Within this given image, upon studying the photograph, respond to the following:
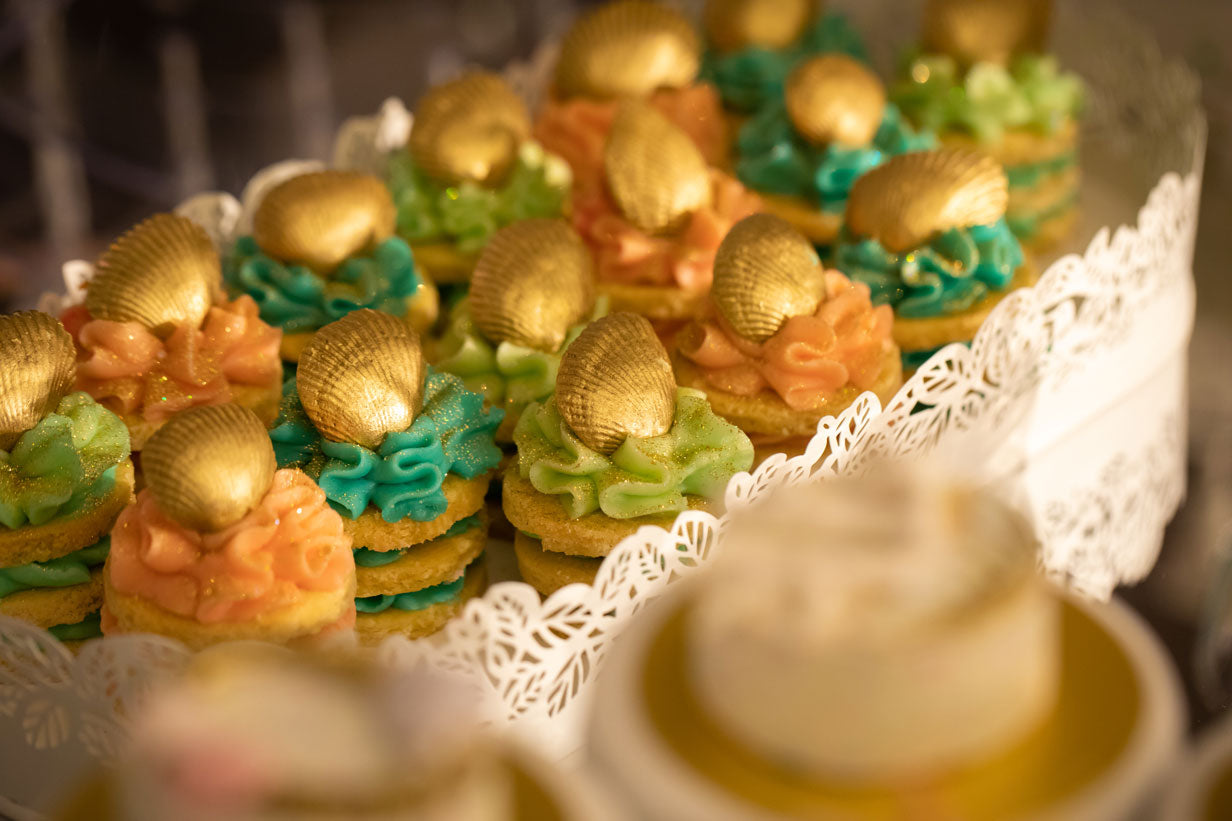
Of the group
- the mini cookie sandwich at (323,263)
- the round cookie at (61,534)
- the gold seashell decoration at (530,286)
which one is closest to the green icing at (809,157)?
the gold seashell decoration at (530,286)

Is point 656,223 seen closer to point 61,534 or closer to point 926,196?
point 926,196

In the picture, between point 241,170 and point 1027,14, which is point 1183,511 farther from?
point 241,170

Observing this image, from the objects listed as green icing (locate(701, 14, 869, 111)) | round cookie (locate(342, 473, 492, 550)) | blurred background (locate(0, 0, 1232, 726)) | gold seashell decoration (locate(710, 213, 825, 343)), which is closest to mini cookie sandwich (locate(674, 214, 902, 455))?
gold seashell decoration (locate(710, 213, 825, 343))

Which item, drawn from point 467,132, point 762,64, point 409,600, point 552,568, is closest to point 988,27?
point 762,64

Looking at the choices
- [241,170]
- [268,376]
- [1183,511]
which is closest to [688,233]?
[268,376]

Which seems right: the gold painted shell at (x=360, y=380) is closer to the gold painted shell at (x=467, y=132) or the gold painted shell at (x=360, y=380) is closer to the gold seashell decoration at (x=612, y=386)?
the gold seashell decoration at (x=612, y=386)

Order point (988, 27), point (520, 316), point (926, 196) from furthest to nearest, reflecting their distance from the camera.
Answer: point (988, 27) → point (926, 196) → point (520, 316)

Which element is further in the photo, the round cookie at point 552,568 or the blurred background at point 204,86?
the blurred background at point 204,86
